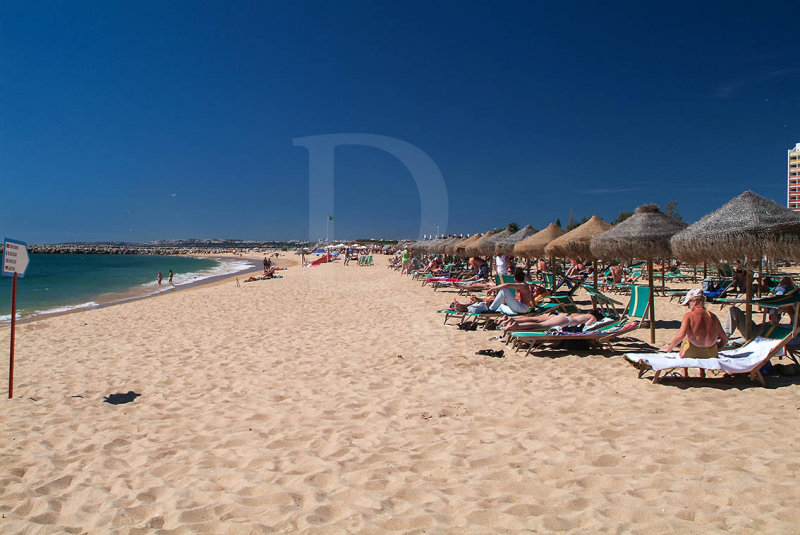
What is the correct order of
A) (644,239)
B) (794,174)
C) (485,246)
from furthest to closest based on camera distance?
(794,174)
(485,246)
(644,239)

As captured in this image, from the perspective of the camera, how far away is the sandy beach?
8.07ft

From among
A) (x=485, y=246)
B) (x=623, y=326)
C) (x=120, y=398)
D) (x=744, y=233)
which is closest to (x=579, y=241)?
(x=623, y=326)

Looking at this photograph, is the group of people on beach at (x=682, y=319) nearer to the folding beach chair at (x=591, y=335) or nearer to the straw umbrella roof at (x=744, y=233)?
the folding beach chair at (x=591, y=335)

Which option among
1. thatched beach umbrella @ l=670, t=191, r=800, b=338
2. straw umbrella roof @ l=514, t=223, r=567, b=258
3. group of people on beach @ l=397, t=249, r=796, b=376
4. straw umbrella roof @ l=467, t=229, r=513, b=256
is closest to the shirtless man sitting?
group of people on beach @ l=397, t=249, r=796, b=376

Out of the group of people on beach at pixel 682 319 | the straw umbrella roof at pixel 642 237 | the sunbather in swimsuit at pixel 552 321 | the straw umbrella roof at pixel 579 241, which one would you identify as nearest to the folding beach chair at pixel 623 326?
the sunbather in swimsuit at pixel 552 321

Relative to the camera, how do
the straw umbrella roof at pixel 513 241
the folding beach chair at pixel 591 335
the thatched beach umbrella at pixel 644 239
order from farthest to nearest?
the straw umbrella roof at pixel 513 241
the thatched beach umbrella at pixel 644 239
the folding beach chair at pixel 591 335

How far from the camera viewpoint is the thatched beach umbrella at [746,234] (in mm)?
4941

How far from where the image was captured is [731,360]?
4.61 metres

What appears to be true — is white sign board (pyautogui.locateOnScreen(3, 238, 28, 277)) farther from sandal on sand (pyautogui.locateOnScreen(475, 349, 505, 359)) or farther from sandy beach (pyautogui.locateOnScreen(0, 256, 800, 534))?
sandal on sand (pyautogui.locateOnScreen(475, 349, 505, 359))

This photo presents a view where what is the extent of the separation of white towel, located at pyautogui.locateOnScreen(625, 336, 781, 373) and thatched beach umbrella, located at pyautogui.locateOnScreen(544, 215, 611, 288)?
4210mm

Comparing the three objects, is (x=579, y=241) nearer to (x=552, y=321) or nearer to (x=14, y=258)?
(x=552, y=321)

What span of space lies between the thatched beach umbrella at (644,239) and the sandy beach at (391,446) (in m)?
1.42

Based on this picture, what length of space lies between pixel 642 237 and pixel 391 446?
5.25 metres

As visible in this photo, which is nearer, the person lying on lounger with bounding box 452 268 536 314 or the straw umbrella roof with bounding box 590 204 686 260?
the straw umbrella roof with bounding box 590 204 686 260
